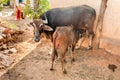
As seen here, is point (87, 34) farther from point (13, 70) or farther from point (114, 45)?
point (13, 70)

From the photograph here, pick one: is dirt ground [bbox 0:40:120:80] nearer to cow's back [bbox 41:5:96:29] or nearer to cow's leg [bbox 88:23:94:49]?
cow's leg [bbox 88:23:94:49]

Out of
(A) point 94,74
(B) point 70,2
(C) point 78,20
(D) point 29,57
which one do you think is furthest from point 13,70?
(B) point 70,2

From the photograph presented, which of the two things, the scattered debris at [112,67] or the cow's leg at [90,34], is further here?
the cow's leg at [90,34]

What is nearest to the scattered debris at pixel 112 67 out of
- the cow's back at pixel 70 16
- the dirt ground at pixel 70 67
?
the dirt ground at pixel 70 67

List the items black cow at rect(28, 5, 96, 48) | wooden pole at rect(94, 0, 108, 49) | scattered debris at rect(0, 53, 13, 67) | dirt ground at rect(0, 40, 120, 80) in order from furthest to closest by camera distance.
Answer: black cow at rect(28, 5, 96, 48), wooden pole at rect(94, 0, 108, 49), scattered debris at rect(0, 53, 13, 67), dirt ground at rect(0, 40, 120, 80)

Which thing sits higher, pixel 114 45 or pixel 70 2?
pixel 70 2

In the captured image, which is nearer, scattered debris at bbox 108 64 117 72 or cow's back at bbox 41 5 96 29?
scattered debris at bbox 108 64 117 72

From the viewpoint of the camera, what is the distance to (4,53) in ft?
24.1

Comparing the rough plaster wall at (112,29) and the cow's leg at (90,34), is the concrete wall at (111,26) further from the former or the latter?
the cow's leg at (90,34)

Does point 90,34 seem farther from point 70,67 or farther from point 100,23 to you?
point 70,67

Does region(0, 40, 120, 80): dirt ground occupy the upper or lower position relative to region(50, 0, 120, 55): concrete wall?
lower

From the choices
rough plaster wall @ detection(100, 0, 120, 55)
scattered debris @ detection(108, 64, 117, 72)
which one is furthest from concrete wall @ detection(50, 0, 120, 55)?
scattered debris @ detection(108, 64, 117, 72)

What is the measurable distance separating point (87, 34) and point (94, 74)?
1.86 metres

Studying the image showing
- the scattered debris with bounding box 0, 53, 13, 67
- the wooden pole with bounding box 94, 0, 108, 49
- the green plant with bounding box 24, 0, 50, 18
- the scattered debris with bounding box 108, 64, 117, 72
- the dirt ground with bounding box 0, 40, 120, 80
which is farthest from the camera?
the green plant with bounding box 24, 0, 50, 18
